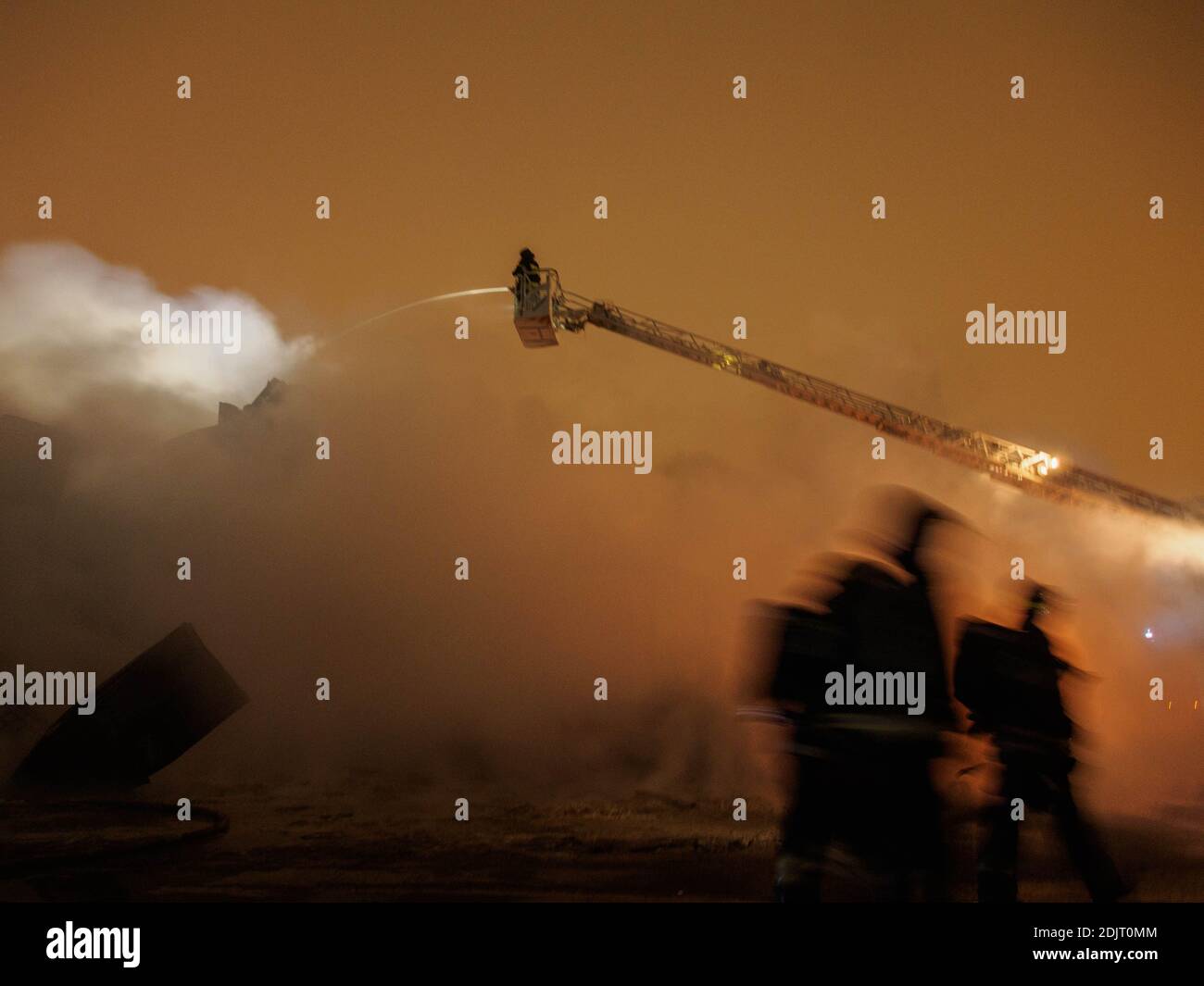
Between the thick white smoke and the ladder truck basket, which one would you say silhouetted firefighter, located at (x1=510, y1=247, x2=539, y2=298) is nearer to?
the ladder truck basket

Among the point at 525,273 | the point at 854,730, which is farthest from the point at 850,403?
the point at 854,730

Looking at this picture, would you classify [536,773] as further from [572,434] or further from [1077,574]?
[1077,574]

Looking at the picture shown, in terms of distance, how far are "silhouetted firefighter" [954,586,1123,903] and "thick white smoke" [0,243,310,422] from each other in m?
6.72

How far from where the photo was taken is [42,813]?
9828 millimetres

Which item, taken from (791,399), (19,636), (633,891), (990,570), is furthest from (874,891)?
(19,636)

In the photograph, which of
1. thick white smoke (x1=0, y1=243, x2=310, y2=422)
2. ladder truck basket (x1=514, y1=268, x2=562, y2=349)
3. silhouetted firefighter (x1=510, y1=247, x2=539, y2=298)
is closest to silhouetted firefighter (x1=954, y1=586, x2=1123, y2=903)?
ladder truck basket (x1=514, y1=268, x2=562, y2=349)

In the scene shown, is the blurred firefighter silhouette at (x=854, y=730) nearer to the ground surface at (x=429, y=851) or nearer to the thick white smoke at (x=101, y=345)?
the ground surface at (x=429, y=851)

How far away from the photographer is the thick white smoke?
10062 mm

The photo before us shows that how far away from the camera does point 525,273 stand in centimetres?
967

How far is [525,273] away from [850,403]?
3308mm

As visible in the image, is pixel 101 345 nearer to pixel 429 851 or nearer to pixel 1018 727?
pixel 429 851

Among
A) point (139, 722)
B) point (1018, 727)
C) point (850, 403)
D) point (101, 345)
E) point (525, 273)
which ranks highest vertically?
point (525, 273)

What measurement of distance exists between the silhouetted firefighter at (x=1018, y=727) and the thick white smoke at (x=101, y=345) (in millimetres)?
6715

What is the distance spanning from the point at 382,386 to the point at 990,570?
6053 millimetres
